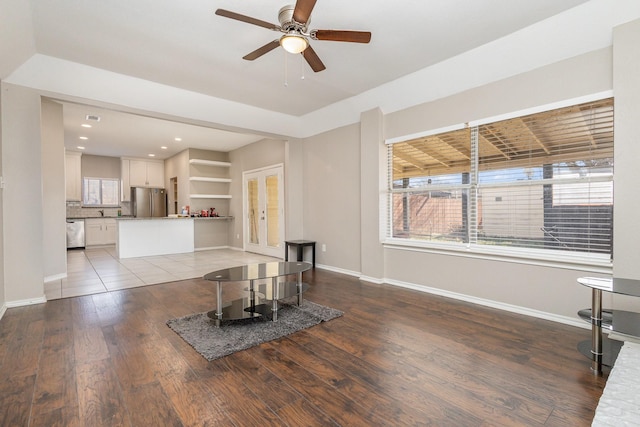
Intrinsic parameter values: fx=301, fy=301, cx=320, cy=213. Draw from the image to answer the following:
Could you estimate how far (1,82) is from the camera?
325 cm

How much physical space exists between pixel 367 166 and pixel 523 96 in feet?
7.01

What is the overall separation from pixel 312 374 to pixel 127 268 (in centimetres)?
502

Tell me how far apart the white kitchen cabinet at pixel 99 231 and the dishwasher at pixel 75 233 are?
0.39 ft

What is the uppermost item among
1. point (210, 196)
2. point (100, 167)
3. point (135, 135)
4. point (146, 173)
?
point (135, 135)

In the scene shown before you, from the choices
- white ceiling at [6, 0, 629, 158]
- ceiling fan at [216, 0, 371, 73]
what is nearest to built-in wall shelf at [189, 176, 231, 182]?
white ceiling at [6, 0, 629, 158]

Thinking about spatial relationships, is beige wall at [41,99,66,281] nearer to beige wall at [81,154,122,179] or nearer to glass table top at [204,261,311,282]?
glass table top at [204,261,311,282]

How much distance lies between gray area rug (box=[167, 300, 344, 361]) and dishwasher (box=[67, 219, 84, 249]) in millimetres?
7320

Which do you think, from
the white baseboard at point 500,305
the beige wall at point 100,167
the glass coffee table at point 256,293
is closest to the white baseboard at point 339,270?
the white baseboard at point 500,305

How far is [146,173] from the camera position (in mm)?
9672

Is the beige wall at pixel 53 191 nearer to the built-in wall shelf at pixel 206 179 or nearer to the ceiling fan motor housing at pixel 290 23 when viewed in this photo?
the built-in wall shelf at pixel 206 179

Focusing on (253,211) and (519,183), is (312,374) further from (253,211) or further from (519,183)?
(253,211)

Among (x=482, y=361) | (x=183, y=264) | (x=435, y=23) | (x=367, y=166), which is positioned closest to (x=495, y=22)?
(x=435, y=23)

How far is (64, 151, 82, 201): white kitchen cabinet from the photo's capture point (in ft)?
27.0

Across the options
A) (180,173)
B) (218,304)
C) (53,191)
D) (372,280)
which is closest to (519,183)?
(372,280)
